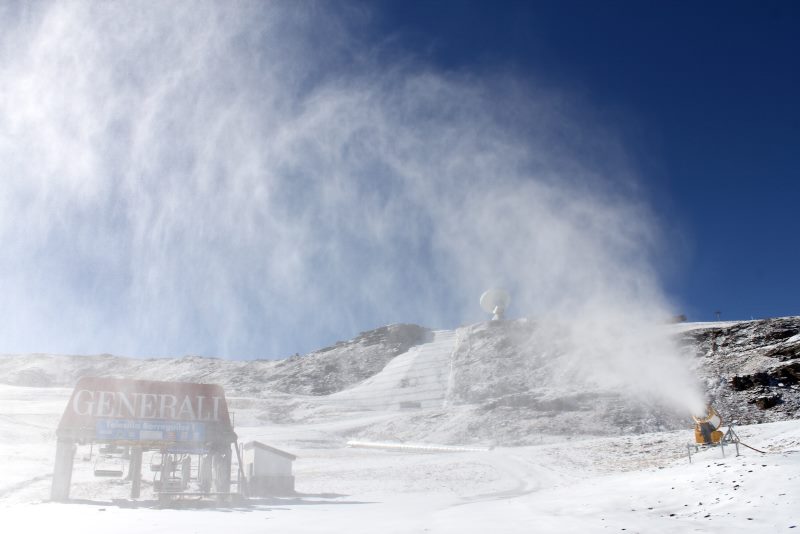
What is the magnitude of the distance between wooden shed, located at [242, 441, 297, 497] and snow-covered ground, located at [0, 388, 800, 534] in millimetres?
1879

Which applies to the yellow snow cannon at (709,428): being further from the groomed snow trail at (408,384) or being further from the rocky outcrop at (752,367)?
the groomed snow trail at (408,384)

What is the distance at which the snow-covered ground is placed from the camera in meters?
13.6

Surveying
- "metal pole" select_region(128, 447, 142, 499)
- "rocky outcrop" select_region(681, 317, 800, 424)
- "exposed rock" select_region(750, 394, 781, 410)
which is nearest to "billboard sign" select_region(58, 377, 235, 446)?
"metal pole" select_region(128, 447, 142, 499)

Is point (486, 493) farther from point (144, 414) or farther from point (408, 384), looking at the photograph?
point (408, 384)

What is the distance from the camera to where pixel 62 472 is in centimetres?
2533

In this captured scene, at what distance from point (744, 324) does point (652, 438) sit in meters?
33.3

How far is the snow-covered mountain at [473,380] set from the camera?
50188 mm

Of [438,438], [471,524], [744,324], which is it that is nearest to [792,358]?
[744,324]

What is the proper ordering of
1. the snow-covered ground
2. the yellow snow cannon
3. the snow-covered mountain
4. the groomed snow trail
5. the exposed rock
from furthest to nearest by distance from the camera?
1. the groomed snow trail
2. the snow-covered mountain
3. the exposed rock
4. the yellow snow cannon
5. the snow-covered ground

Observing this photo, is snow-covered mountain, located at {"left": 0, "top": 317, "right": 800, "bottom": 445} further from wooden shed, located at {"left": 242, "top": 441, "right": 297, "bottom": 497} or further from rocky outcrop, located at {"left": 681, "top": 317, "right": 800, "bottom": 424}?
wooden shed, located at {"left": 242, "top": 441, "right": 297, "bottom": 497}

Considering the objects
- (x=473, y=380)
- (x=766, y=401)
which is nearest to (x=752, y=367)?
(x=766, y=401)

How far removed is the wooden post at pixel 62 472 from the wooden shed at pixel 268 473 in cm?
812

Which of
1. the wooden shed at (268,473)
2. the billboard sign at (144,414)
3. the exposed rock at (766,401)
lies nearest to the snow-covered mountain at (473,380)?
the exposed rock at (766,401)

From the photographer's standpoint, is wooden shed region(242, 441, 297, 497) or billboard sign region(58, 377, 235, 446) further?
wooden shed region(242, 441, 297, 497)
